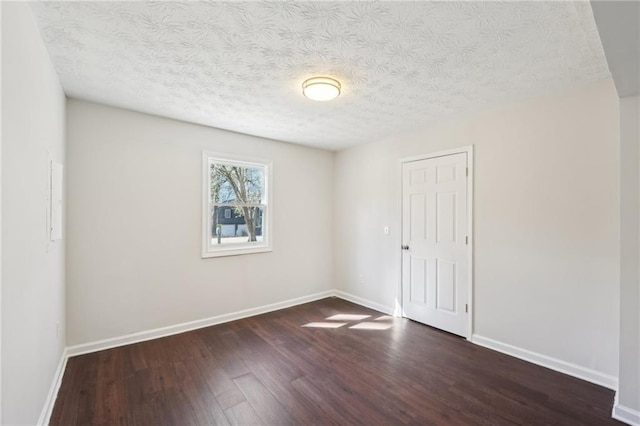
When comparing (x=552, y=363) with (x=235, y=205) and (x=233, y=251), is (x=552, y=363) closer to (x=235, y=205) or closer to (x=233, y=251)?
(x=233, y=251)

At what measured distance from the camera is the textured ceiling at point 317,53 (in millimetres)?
1558

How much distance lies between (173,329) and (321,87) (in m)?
3.12

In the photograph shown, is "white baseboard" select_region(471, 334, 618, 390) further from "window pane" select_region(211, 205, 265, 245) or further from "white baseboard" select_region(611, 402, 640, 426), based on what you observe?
"window pane" select_region(211, 205, 265, 245)

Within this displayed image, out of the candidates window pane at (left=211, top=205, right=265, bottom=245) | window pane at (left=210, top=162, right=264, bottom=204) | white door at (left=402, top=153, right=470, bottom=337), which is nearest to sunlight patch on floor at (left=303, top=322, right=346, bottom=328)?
white door at (left=402, top=153, right=470, bottom=337)

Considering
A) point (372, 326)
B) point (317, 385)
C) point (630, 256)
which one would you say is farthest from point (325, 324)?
point (630, 256)

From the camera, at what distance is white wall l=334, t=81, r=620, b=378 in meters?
2.31

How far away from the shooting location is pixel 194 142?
11.5ft

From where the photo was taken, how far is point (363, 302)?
14.5ft

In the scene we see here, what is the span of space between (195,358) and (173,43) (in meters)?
2.70

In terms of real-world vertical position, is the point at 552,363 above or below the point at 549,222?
below

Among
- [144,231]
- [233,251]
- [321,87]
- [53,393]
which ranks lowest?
[53,393]

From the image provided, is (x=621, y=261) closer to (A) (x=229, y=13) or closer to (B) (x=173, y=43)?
(A) (x=229, y=13)

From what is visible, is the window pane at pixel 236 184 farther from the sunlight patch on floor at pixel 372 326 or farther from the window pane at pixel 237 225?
the sunlight patch on floor at pixel 372 326

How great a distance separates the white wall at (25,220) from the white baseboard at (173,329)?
2.54ft
